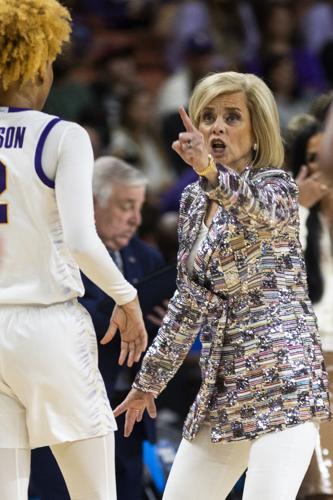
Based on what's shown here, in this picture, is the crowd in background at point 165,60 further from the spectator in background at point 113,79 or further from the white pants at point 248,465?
the white pants at point 248,465

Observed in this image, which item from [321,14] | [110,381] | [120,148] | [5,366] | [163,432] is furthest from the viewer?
[321,14]

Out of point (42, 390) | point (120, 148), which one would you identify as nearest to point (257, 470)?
point (42, 390)

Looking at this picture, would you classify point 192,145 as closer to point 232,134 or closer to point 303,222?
point 232,134

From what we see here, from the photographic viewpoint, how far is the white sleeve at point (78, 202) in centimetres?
354

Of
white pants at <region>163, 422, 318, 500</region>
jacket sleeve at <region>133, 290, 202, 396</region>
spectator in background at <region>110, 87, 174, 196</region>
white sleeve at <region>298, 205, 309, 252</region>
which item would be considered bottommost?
white pants at <region>163, 422, 318, 500</region>

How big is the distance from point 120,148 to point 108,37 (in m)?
2.62

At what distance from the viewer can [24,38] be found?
3.65 metres

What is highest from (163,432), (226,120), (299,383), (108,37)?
(108,37)

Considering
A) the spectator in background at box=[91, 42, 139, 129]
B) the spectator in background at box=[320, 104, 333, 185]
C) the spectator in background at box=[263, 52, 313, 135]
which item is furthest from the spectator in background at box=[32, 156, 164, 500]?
the spectator in background at box=[263, 52, 313, 135]

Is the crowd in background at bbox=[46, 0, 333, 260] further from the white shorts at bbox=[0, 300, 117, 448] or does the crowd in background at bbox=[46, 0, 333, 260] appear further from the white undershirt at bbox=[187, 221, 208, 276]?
the white shorts at bbox=[0, 300, 117, 448]

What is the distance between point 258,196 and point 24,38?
0.79 meters

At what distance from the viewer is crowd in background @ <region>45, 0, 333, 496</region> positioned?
32.0 feet

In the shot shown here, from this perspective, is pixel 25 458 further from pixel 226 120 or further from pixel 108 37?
pixel 108 37

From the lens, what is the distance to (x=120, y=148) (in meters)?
9.23
